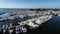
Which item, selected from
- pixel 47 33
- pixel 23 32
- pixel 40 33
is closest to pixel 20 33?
pixel 23 32

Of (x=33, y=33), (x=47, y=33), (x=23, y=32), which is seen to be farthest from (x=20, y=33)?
(x=47, y=33)

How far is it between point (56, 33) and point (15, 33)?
3267 millimetres

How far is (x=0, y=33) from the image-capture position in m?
8.55

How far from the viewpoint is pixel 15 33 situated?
27.6 ft

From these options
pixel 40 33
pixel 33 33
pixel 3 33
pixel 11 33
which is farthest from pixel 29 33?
pixel 3 33

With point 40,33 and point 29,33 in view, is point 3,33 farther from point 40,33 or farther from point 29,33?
point 40,33

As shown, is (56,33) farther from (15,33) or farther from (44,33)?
(15,33)

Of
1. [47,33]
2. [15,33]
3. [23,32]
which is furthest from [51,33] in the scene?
[15,33]

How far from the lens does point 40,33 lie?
8570 mm

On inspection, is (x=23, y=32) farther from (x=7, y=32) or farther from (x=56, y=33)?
(x=56, y=33)

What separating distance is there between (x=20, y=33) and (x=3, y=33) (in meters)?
1.33

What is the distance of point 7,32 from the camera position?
343 inches

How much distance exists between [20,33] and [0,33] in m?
1.58

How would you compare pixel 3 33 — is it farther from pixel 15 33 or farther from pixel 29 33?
pixel 29 33
